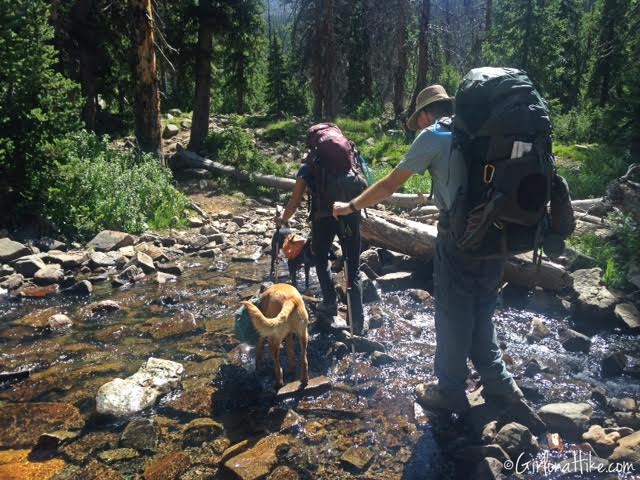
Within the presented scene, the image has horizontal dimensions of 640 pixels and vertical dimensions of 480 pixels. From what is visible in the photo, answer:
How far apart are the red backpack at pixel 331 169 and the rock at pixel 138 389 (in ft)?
8.09

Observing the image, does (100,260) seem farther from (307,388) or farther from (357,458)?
(357,458)

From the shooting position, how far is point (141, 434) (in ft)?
14.8

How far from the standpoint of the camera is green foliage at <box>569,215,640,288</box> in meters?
7.49

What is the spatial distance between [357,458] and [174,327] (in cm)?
358

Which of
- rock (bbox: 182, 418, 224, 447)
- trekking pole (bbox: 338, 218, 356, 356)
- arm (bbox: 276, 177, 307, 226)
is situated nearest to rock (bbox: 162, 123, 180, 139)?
arm (bbox: 276, 177, 307, 226)

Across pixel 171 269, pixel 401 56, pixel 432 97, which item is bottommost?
pixel 171 269

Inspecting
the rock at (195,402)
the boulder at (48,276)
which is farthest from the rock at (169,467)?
the boulder at (48,276)

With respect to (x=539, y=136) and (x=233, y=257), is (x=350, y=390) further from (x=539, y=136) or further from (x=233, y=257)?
(x=233, y=257)

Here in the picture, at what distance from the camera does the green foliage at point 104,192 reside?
35.4ft

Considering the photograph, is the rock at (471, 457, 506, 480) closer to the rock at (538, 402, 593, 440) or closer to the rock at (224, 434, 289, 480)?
the rock at (538, 402, 593, 440)

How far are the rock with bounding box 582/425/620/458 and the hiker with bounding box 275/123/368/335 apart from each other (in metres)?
2.75

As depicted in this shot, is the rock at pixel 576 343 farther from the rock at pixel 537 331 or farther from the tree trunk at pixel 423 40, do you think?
the tree trunk at pixel 423 40

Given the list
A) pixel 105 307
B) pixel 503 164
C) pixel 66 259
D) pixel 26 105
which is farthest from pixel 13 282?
pixel 503 164

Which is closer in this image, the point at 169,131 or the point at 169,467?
the point at 169,467
